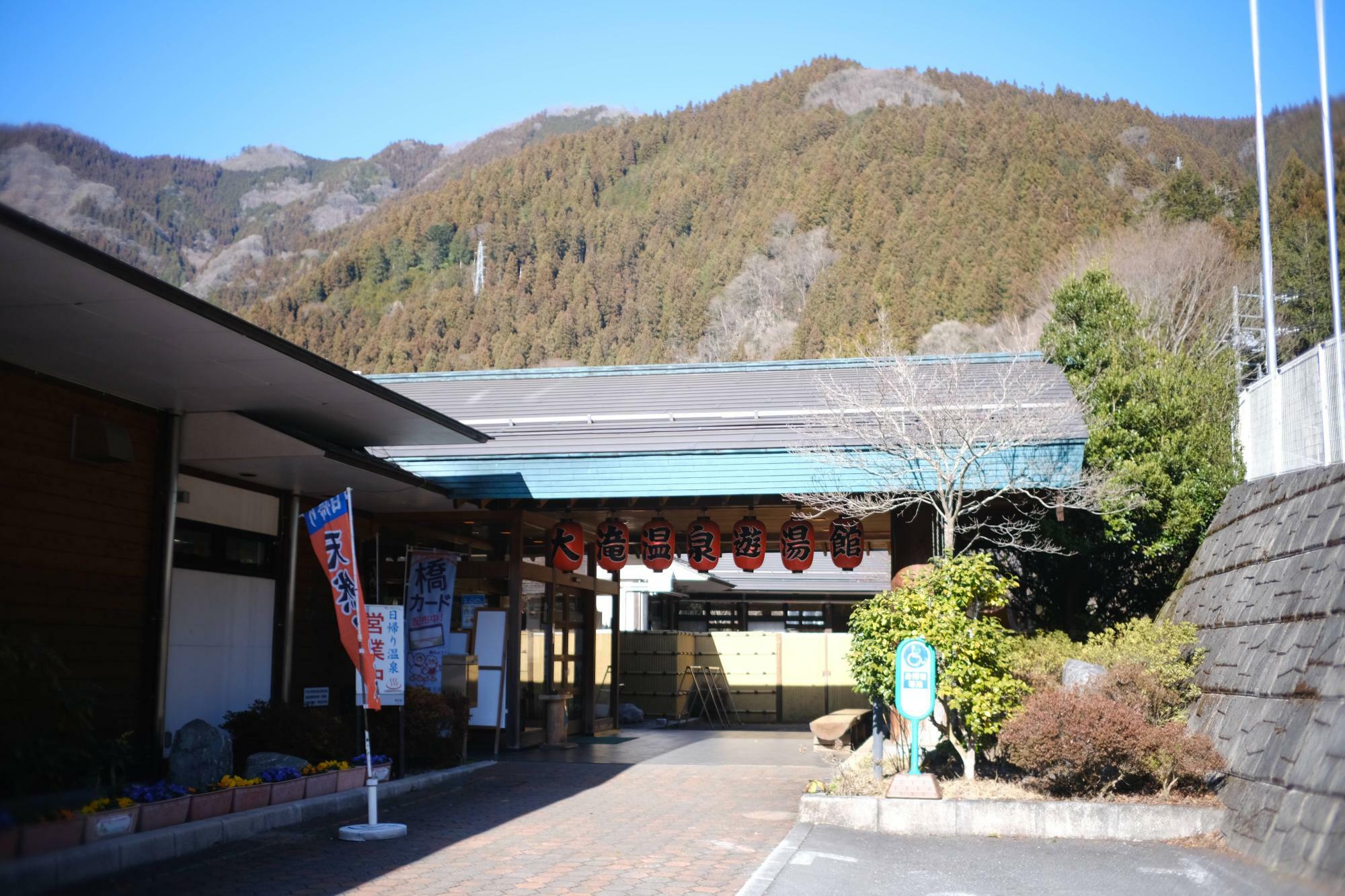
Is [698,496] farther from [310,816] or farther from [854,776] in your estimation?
[310,816]

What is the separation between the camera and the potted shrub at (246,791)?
9016 mm

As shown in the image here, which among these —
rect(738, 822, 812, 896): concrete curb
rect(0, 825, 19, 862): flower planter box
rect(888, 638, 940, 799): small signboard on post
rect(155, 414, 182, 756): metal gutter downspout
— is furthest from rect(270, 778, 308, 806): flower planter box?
rect(888, 638, 940, 799): small signboard on post

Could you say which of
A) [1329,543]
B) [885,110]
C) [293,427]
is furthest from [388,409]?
Answer: [885,110]

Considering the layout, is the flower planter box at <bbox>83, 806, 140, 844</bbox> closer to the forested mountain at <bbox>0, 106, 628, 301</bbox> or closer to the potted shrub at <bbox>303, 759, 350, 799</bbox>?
the potted shrub at <bbox>303, 759, 350, 799</bbox>

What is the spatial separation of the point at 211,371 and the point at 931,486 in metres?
8.20

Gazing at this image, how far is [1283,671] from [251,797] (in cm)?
838

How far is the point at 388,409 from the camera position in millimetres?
11180

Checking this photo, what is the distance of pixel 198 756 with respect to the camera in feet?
30.8

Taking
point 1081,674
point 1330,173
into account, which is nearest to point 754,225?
point 1330,173

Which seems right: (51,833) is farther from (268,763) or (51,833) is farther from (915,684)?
(915,684)

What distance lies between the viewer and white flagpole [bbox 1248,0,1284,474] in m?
12.2

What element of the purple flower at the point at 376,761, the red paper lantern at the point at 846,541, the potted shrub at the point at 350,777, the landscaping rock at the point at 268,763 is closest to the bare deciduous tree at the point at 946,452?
the red paper lantern at the point at 846,541

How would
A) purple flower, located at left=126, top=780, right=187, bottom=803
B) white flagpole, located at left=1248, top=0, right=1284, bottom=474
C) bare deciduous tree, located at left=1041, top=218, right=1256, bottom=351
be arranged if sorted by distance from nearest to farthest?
purple flower, located at left=126, top=780, right=187, bottom=803 < white flagpole, located at left=1248, top=0, right=1284, bottom=474 < bare deciduous tree, located at left=1041, top=218, right=1256, bottom=351

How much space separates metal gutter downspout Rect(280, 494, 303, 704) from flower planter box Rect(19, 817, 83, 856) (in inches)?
202
